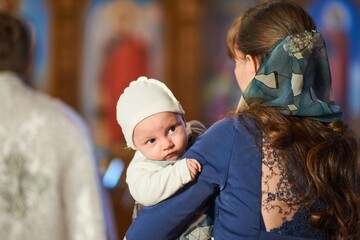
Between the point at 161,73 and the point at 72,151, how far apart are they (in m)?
7.31

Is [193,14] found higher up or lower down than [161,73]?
higher up

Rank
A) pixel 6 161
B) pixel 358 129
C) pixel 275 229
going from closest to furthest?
1. pixel 275 229
2. pixel 6 161
3. pixel 358 129

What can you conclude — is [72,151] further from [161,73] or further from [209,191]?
→ [161,73]

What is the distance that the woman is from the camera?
2.66 meters

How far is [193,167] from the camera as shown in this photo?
267cm

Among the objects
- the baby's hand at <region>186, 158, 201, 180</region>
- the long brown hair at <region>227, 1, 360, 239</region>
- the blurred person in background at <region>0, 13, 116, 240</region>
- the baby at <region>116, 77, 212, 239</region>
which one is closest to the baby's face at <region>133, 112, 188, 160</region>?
the baby at <region>116, 77, 212, 239</region>

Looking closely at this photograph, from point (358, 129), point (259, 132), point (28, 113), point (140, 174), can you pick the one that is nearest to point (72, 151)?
point (28, 113)

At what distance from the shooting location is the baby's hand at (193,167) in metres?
2.66

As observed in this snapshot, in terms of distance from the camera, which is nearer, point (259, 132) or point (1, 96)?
point (259, 132)

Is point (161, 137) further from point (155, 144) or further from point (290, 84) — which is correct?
point (290, 84)

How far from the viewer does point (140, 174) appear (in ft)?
9.13

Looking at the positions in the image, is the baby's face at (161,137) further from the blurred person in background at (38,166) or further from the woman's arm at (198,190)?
the blurred person in background at (38,166)

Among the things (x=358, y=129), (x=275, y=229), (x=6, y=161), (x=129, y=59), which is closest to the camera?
(x=275, y=229)

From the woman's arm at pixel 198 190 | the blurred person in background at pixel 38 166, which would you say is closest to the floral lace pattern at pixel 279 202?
the woman's arm at pixel 198 190
